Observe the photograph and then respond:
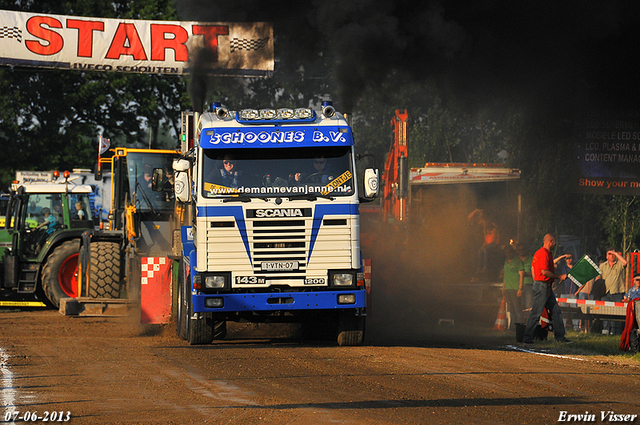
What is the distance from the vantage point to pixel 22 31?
18047 millimetres

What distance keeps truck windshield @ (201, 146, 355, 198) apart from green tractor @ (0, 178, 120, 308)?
25.9ft

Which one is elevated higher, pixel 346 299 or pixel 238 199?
pixel 238 199

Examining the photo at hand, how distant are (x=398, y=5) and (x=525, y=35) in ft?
8.58

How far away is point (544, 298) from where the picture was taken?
12266mm

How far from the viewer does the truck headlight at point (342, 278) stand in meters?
10.6

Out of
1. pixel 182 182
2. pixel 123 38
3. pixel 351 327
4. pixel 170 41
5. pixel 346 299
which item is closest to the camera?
pixel 346 299

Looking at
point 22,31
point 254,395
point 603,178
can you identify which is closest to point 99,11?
point 22,31

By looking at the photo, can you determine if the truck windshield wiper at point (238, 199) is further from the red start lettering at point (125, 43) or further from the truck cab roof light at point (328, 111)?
the red start lettering at point (125, 43)

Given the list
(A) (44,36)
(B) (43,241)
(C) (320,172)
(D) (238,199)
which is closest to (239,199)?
(D) (238,199)

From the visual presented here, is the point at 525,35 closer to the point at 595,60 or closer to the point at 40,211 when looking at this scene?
the point at 595,60

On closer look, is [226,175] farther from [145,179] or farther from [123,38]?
[123,38]

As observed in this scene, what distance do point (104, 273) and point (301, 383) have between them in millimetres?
8014

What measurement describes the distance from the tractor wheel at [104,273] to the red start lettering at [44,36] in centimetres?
531

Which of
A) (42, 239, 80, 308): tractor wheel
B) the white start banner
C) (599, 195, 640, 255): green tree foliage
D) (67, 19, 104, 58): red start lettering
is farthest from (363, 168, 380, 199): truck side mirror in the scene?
(599, 195, 640, 255): green tree foliage
